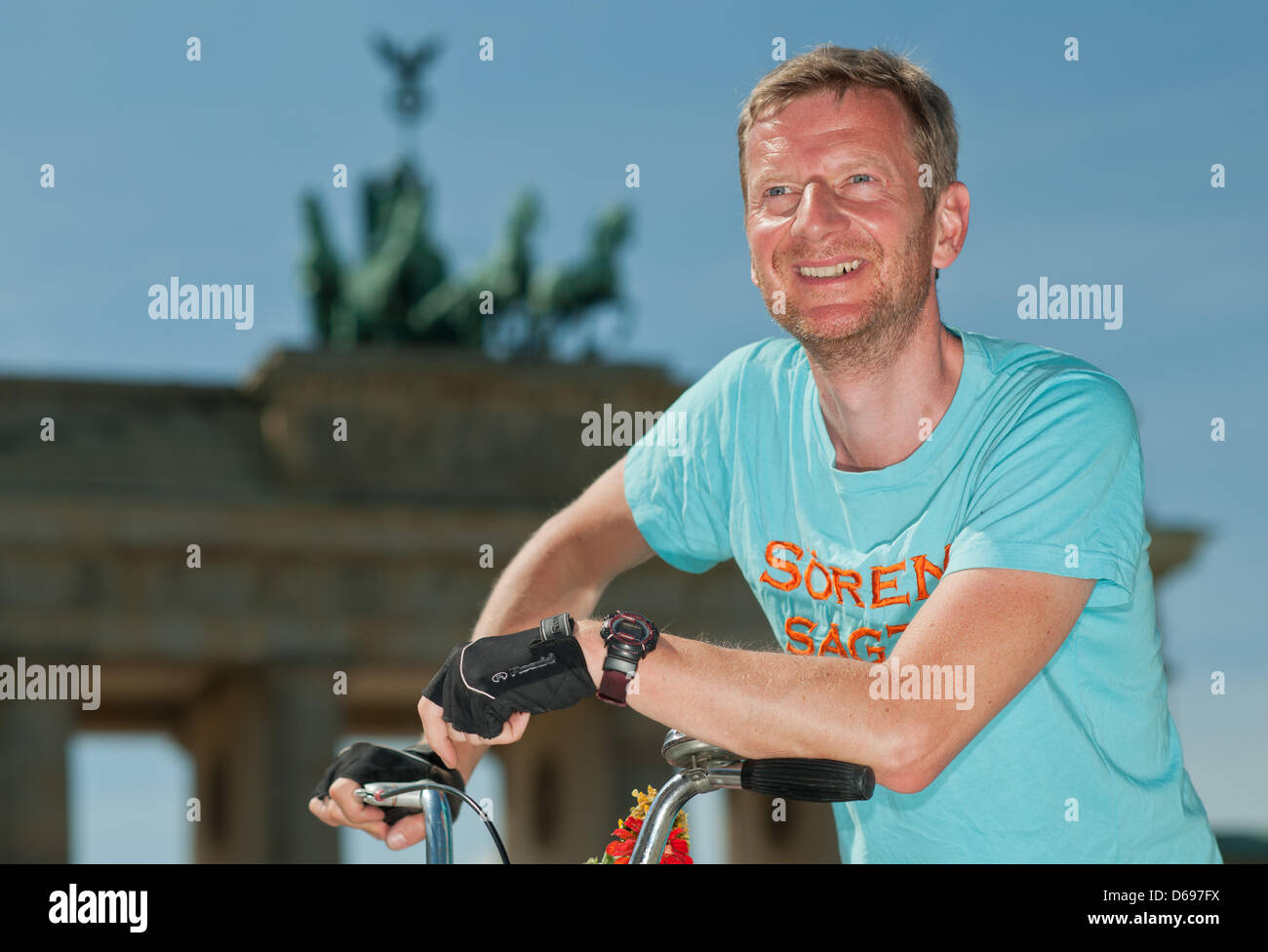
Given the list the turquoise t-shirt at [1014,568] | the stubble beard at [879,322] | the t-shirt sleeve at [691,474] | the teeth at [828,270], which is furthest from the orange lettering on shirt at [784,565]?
the teeth at [828,270]

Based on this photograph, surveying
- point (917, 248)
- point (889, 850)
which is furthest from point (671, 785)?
point (917, 248)

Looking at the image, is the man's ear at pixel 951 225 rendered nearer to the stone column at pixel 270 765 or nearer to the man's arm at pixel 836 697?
the man's arm at pixel 836 697

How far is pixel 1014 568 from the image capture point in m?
3.36

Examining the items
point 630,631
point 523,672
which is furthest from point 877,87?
point 523,672

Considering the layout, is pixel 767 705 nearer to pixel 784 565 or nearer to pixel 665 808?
pixel 665 808

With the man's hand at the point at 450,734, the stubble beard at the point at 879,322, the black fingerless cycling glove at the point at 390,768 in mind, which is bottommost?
the black fingerless cycling glove at the point at 390,768

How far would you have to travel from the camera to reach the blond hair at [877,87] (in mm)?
3715

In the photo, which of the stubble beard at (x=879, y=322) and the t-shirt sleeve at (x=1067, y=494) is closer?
the t-shirt sleeve at (x=1067, y=494)

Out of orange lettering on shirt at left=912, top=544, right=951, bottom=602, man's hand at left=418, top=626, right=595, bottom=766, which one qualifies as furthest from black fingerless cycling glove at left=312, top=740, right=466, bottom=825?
orange lettering on shirt at left=912, top=544, right=951, bottom=602

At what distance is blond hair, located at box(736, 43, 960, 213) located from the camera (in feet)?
12.2

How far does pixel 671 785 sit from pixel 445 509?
2506 cm

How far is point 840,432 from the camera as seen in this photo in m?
3.94

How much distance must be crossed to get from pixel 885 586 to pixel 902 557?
7 centimetres
